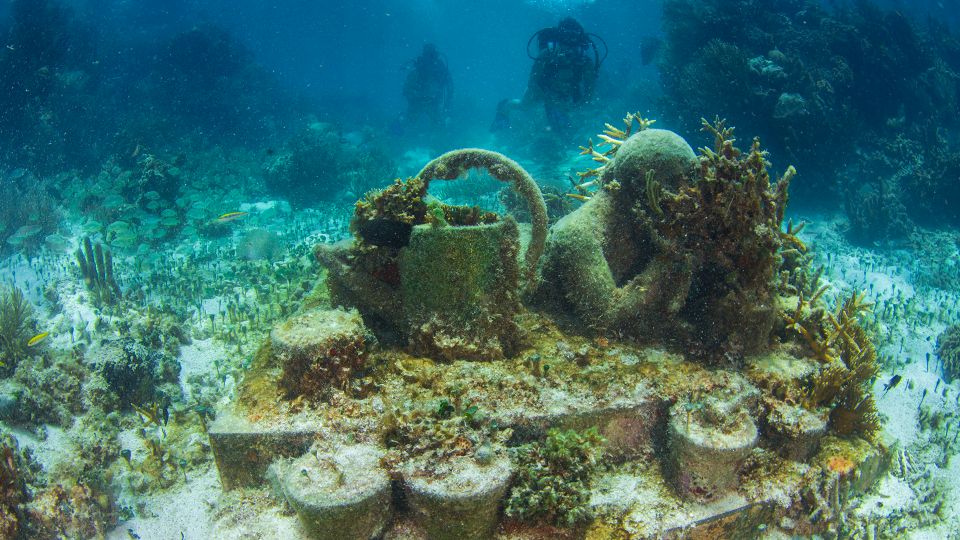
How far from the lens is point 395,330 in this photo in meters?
4.71

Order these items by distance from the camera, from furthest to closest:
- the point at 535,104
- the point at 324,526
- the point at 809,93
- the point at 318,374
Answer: the point at 535,104
the point at 809,93
the point at 318,374
the point at 324,526

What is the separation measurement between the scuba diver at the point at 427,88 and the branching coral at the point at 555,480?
30.4 metres

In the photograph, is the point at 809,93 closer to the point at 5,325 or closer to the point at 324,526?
the point at 324,526

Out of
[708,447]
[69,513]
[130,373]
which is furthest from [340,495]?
[130,373]

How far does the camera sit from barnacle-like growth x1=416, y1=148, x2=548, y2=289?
4.71 metres

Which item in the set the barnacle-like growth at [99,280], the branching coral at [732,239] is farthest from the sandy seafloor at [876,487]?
the branching coral at [732,239]

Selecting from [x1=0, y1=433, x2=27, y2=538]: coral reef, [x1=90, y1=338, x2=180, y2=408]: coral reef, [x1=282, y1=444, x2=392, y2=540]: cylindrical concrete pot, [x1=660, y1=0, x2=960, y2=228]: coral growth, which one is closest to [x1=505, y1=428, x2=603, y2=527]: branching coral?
[x1=282, y1=444, x2=392, y2=540]: cylindrical concrete pot

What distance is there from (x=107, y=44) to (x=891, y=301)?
39.9 m

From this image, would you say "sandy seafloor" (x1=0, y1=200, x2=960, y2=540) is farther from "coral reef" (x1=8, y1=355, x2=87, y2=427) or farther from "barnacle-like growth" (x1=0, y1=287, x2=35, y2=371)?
"barnacle-like growth" (x1=0, y1=287, x2=35, y2=371)

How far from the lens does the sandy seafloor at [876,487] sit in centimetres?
349

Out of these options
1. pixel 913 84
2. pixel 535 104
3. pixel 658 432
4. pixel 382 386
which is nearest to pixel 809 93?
pixel 913 84

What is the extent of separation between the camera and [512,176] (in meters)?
4.73

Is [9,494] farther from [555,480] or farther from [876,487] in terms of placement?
[876,487]

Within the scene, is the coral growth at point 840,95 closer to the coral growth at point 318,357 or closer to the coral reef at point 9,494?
the coral growth at point 318,357
